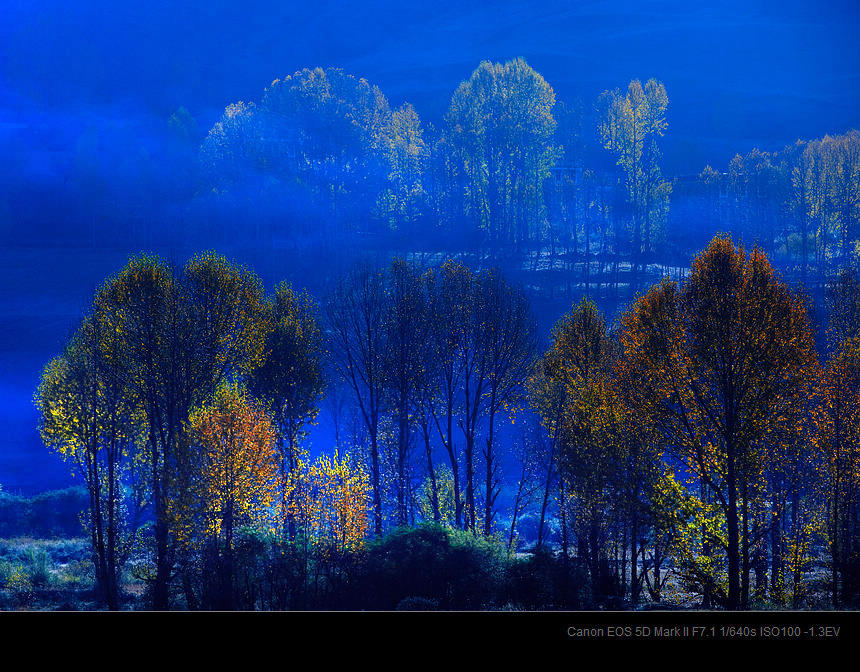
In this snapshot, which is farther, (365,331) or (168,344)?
(365,331)

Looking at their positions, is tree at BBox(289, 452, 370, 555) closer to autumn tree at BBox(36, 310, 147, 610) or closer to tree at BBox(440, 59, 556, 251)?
autumn tree at BBox(36, 310, 147, 610)

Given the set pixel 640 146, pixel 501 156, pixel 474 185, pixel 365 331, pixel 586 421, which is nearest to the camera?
pixel 586 421

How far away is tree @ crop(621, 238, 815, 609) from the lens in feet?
39.0

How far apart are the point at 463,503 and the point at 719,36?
1396cm

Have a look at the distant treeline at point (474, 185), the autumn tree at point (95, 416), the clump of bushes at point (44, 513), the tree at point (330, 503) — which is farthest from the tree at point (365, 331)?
the clump of bushes at point (44, 513)

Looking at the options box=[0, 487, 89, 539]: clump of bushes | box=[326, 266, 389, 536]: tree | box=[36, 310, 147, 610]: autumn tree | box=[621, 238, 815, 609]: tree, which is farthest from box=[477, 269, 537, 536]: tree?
box=[0, 487, 89, 539]: clump of bushes

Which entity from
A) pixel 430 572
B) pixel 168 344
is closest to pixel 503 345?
pixel 430 572

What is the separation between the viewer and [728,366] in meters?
12.1

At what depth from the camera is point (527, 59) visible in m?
15.5

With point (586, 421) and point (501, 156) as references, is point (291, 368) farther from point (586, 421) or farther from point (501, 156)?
point (501, 156)

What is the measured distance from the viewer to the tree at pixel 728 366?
11.9m
